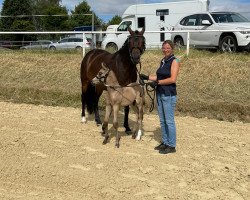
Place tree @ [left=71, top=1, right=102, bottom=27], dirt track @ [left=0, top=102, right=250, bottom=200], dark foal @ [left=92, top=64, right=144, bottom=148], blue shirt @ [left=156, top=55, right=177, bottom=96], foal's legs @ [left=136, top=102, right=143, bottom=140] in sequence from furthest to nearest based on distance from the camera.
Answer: tree @ [left=71, top=1, right=102, bottom=27] → foal's legs @ [left=136, top=102, right=143, bottom=140] → dark foal @ [left=92, top=64, right=144, bottom=148] → blue shirt @ [left=156, top=55, right=177, bottom=96] → dirt track @ [left=0, top=102, right=250, bottom=200]

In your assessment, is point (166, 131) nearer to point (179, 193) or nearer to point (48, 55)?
point (179, 193)

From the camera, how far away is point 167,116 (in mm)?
6898

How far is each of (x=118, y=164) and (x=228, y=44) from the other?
9.45 metres

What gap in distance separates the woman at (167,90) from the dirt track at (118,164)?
0.28 meters

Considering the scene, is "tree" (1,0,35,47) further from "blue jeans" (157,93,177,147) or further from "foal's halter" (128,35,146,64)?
"blue jeans" (157,93,177,147)

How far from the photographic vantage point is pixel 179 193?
17.6 feet

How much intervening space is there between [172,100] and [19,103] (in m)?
6.78

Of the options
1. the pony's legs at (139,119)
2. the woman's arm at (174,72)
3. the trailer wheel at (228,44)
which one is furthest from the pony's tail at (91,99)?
the trailer wheel at (228,44)

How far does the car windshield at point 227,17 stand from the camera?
51.6ft

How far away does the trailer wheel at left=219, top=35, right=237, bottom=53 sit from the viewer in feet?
47.2

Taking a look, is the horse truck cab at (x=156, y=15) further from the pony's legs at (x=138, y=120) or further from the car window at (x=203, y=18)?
the pony's legs at (x=138, y=120)

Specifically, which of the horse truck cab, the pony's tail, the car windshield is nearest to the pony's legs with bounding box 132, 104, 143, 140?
the pony's tail

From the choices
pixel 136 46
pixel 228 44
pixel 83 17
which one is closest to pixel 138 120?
pixel 136 46

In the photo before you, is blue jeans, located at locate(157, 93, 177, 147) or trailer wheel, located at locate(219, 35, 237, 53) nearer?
blue jeans, located at locate(157, 93, 177, 147)
